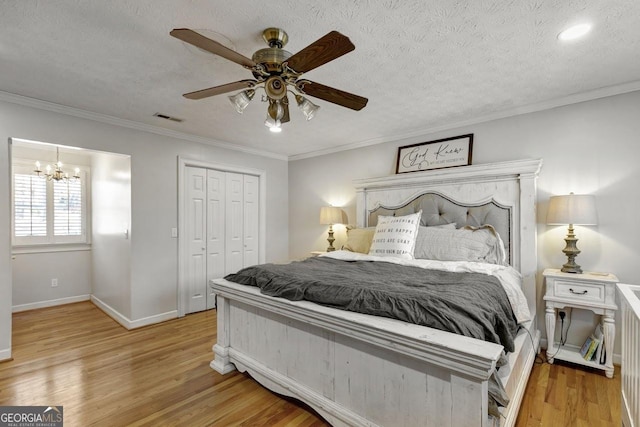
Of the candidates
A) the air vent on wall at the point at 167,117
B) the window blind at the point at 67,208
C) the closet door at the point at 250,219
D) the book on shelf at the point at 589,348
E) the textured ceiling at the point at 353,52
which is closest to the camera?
the textured ceiling at the point at 353,52

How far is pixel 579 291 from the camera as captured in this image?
2.39 meters

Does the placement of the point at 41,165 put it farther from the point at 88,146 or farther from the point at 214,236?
the point at 214,236

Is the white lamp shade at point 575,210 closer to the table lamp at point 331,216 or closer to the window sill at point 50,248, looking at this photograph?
the table lamp at point 331,216

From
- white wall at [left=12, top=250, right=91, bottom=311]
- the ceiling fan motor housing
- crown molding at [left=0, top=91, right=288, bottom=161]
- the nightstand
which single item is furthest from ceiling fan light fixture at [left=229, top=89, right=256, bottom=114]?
white wall at [left=12, top=250, right=91, bottom=311]

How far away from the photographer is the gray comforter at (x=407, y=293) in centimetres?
142

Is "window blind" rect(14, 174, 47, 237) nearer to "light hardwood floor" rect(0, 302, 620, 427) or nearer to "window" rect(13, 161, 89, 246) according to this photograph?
"window" rect(13, 161, 89, 246)

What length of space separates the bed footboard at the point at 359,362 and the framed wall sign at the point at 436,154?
7.96 ft

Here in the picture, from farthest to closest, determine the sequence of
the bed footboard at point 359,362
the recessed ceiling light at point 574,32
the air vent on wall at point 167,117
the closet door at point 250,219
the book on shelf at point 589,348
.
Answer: the closet door at point 250,219 < the air vent on wall at point 167,117 < the book on shelf at point 589,348 < the recessed ceiling light at point 574,32 < the bed footboard at point 359,362

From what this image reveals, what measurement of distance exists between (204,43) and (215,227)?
3091 millimetres

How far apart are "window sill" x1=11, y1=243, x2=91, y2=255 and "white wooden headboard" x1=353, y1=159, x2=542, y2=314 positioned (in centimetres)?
450

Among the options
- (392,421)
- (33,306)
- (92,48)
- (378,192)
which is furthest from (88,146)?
(392,421)

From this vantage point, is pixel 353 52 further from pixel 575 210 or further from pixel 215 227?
pixel 215 227

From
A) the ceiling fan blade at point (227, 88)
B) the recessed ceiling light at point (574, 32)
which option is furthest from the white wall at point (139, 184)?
the recessed ceiling light at point (574, 32)

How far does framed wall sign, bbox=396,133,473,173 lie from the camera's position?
3.27m
